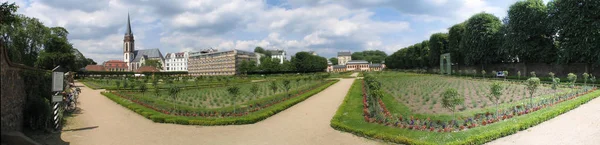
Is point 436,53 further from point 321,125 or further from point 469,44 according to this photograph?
point 321,125

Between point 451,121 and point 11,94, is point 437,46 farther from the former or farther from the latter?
point 11,94

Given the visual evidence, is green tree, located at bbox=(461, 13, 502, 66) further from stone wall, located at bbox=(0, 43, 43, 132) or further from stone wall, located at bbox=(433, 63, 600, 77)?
stone wall, located at bbox=(0, 43, 43, 132)

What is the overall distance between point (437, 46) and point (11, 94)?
64691mm

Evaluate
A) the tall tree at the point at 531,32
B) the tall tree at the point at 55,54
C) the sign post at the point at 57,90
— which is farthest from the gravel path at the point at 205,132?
the tall tree at the point at 55,54

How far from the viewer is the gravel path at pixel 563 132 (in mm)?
8304

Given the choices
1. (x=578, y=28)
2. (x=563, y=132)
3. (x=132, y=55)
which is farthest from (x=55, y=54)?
(x=132, y=55)

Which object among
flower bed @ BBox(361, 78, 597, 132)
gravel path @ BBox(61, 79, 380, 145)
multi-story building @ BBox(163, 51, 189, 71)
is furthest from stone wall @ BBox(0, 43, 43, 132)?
multi-story building @ BBox(163, 51, 189, 71)

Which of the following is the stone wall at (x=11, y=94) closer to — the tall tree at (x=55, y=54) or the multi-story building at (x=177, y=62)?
the tall tree at (x=55, y=54)

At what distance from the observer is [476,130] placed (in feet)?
30.5

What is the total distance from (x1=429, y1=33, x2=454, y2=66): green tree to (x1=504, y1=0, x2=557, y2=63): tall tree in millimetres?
22650

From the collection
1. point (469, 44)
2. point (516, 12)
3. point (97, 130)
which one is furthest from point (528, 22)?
point (97, 130)

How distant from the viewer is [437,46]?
62312 millimetres

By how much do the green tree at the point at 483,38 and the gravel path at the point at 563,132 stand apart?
117ft

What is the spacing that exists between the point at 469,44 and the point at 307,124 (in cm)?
4337
